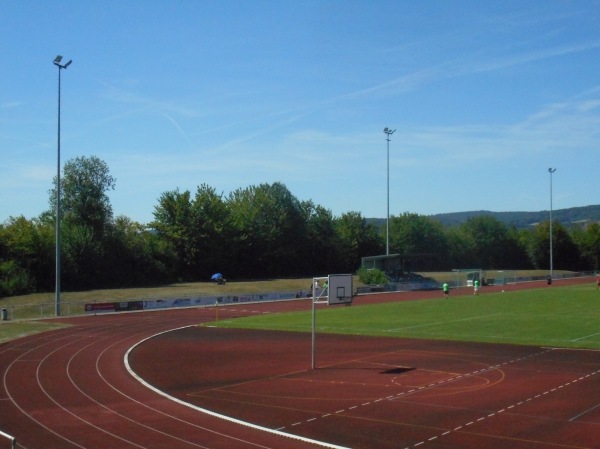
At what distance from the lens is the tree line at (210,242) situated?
270ft

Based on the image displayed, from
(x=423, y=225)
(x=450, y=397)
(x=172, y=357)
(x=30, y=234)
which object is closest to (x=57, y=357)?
(x=172, y=357)

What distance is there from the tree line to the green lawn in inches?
1402

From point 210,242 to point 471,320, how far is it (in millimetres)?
60473

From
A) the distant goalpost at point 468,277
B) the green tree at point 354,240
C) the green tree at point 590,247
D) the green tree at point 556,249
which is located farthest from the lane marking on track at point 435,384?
the green tree at point 590,247

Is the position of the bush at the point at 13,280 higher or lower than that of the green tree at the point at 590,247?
lower

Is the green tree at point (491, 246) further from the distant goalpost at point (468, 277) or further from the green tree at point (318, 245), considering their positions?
the distant goalpost at point (468, 277)

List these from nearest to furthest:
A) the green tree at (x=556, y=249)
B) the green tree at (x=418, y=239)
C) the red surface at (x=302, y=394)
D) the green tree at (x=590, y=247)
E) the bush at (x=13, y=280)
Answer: the red surface at (x=302, y=394)
the bush at (x=13, y=280)
the green tree at (x=418, y=239)
the green tree at (x=556, y=249)
the green tree at (x=590, y=247)

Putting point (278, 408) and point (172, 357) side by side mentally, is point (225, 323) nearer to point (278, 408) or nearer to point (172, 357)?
point (172, 357)

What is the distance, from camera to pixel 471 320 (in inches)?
1912

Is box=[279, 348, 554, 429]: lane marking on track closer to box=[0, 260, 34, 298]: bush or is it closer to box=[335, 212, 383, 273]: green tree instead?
box=[0, 260, 34, 298]: bush

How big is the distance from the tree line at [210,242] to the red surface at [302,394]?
44984 mm

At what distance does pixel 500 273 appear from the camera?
127688mm

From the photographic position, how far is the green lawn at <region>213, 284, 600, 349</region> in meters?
39.3

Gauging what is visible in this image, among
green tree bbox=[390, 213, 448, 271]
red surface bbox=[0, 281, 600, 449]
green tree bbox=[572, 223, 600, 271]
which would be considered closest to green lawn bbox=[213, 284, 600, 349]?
red surface bbox=[0, 281, 600, 449]
